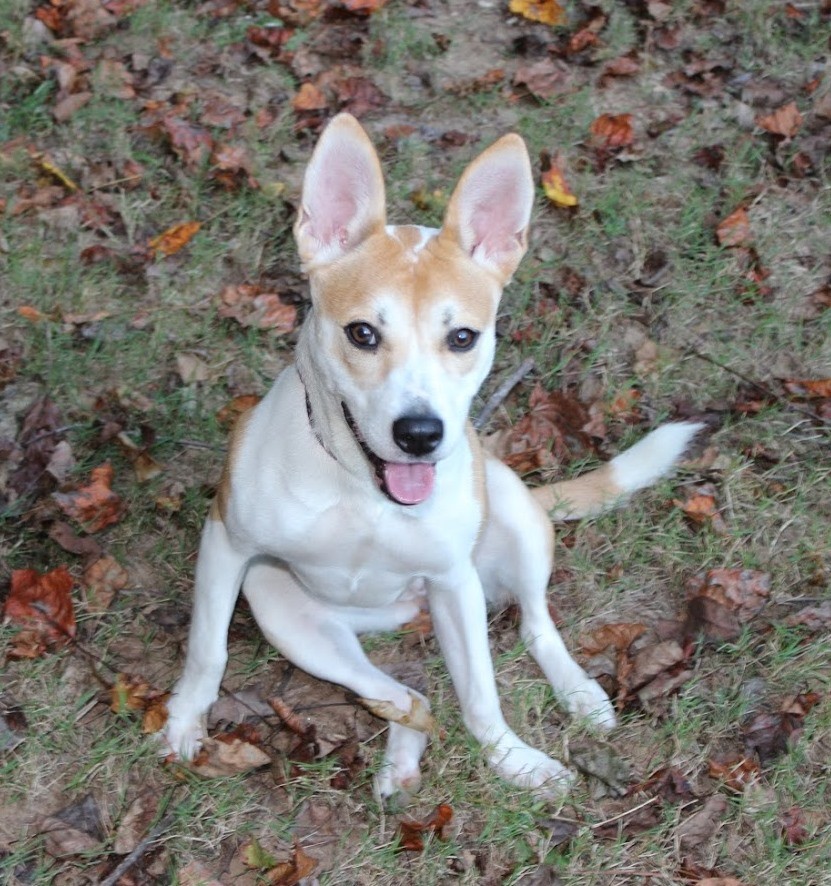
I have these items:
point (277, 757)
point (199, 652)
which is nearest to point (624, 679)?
point (277, 757)

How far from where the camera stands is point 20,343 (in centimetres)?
461

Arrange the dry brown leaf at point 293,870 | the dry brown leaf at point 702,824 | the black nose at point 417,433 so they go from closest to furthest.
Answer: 1. the black nose at point 417,433
2. the dry brown leaf at point 293,870
3. the dry brown leaf at point 702,824

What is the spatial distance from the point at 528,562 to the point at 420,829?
3.08 feet

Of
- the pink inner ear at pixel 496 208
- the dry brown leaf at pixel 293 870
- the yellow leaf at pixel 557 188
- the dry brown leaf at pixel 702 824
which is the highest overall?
the pink inner ear at pixel 496 208

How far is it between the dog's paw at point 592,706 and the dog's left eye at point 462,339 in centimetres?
128

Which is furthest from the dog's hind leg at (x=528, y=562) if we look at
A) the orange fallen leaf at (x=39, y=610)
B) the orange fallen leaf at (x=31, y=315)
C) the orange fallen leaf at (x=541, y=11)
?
the orange fallen leaf at (x=541, y=11)

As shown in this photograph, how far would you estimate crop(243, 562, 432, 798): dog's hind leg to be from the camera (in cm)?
343

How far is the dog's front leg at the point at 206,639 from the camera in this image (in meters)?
3.31

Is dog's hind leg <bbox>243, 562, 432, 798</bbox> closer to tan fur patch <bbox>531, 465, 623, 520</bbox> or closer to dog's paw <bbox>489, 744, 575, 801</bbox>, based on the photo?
dog's paw <bbox>489, 744, 575, 801</bbox>

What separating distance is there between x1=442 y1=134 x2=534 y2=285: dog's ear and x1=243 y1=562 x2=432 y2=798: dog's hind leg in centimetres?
122

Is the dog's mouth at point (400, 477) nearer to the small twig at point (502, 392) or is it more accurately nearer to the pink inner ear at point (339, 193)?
the pink inner ear at point (339, 193)

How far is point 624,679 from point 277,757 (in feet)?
3.78

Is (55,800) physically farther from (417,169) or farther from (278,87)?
(278,87)

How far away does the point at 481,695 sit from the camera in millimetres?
3473
